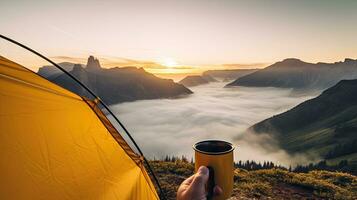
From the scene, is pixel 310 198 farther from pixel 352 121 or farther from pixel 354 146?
pixel 352 121

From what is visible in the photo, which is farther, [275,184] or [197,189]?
[275,184]

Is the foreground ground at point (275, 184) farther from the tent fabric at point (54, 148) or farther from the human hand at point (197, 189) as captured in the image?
the human hand at point (197, 189)

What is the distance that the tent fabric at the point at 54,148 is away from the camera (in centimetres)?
314

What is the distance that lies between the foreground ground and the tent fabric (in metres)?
5.18

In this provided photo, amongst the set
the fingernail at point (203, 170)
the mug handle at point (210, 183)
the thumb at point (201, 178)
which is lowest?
the mug handle at point (210, 183)

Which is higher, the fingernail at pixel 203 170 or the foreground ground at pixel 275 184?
the fingernail at pixel 203 170

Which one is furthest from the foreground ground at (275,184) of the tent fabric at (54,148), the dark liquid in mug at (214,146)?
the dark liquid in mug at (214,146)

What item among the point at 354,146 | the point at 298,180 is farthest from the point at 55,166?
the point at 354,146

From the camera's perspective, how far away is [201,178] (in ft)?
8.09

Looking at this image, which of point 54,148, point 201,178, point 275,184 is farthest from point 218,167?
point 275,184

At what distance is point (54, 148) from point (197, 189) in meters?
2.32

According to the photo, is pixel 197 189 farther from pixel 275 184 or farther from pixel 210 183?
pixel 275 184

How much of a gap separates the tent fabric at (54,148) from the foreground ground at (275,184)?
204 inches

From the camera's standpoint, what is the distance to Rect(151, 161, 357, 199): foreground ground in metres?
9.83
